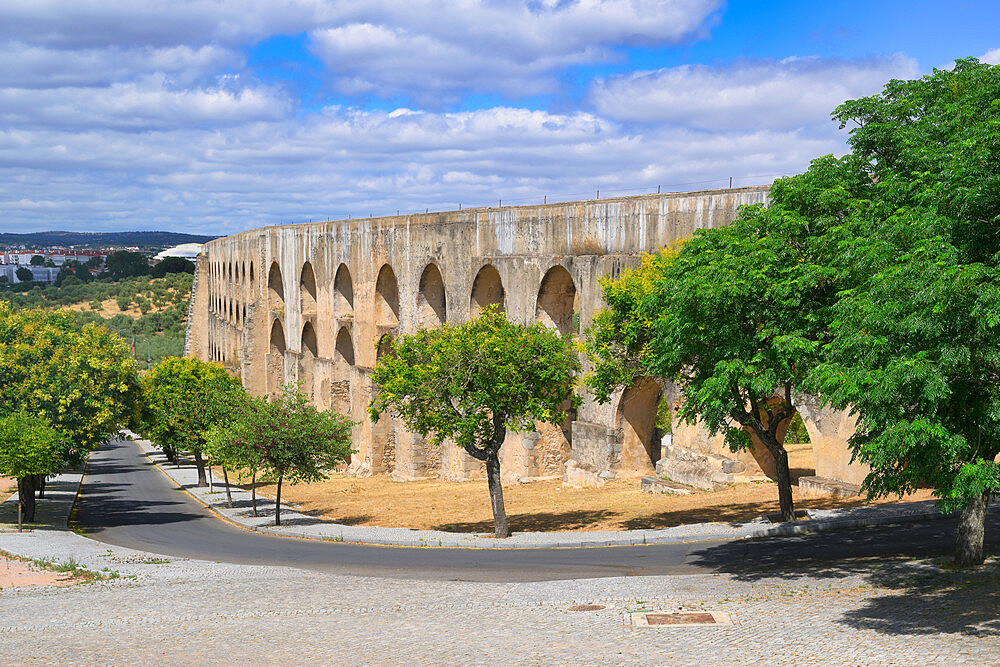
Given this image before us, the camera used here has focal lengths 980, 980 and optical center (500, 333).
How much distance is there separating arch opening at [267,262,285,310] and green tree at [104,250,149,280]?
91.5 metres

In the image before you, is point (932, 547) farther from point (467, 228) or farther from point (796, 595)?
point (467, 228)

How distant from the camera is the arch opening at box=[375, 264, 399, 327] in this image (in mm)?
38062

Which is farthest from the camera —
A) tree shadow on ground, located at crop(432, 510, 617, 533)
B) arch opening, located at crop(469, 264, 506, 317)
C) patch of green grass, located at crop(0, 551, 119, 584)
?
arch opening, located at crop(469, 264, 506, 317)

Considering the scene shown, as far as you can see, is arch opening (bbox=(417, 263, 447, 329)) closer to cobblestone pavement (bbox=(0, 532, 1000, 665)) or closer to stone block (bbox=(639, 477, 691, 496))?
stone block (bbox=(639, 477, 691, 496))

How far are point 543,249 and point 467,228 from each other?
13.4ft

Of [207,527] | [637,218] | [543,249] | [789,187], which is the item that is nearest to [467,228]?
[543,249]

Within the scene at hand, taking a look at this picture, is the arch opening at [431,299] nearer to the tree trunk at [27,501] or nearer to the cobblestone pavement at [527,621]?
the tree trunk at [27,501]

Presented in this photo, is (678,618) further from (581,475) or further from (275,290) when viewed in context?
(275,290)

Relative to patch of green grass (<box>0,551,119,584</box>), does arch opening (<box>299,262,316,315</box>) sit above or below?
above

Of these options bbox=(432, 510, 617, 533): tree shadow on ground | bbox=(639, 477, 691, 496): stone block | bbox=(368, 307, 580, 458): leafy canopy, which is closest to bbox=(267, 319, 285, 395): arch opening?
bbox=(432, 510, 617, 533): tree shadow on ground

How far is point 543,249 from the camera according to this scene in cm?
2852

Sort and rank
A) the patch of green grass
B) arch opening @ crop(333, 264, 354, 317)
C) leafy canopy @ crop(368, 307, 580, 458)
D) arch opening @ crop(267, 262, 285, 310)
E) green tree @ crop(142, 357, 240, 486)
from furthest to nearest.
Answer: arch opening @ crop(267, 262, 285, 310), arch opening @ crop(333, 264, 354, 317), green tree @ crop(142, 357, 240, 486), leafy canopy @ crop(368, 307, 580, 458), the patch of green grass

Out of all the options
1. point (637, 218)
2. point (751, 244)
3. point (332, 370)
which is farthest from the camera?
point (332, 370)

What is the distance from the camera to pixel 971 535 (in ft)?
39.7
